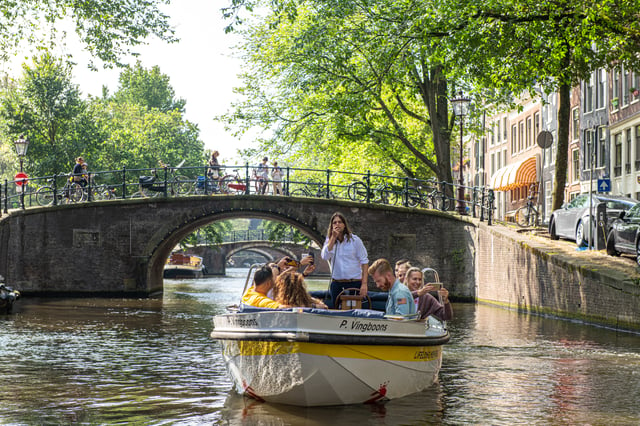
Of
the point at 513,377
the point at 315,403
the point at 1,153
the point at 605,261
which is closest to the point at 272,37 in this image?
the point at 605,261

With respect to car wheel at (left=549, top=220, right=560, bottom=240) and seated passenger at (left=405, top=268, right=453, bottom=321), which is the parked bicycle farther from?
seated passenger at (left=405, top=268, right=453, bottom=321)

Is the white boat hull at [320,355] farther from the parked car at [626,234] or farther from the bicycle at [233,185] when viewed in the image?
the bicycle at [233,185]

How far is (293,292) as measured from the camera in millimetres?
9164

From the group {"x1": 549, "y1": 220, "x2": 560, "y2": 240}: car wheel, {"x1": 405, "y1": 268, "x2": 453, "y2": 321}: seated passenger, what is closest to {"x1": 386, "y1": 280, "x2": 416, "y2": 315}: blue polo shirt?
{"x1": 405, "y1": 268, "x2": 453, "y2": 321}: seated passenger

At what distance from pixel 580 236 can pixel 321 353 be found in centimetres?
1431

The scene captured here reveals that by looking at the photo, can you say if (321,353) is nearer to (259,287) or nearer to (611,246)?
(259,287)

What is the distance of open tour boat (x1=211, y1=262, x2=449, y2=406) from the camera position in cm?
851

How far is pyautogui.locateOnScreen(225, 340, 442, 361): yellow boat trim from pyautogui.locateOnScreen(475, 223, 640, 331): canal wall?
8119 millimetres

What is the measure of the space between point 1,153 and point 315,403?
54549 mm

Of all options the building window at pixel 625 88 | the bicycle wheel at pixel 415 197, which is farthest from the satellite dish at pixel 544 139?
the building window at pixel 625 88

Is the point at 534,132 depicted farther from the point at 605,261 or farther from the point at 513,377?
the point at 513,377

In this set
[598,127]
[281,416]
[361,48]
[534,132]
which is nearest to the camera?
[281,416]

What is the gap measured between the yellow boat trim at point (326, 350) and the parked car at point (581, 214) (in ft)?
39.8

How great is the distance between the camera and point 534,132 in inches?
1849
